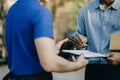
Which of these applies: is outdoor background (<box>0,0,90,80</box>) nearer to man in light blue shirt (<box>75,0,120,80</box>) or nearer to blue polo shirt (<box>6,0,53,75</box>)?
man in light blue shirt (<box>75,0,120,80</box>)

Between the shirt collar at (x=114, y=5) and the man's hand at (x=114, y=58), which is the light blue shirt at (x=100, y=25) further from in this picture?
the man's hand at (x=114, y=58)

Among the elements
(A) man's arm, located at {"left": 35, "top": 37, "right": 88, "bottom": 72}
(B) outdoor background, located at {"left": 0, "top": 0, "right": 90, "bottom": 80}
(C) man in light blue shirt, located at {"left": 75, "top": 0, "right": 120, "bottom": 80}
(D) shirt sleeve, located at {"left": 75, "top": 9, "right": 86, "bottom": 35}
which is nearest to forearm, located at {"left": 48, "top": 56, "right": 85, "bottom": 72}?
(A) man's arm, located at {"left": 35, "top": 37, "right": 88, "bottom": 72}

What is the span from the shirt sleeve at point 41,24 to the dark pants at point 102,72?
1.38m

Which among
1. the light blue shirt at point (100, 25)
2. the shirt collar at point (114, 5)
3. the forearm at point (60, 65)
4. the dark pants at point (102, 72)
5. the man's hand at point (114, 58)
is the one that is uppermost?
the shirt collar at point (114, 5)

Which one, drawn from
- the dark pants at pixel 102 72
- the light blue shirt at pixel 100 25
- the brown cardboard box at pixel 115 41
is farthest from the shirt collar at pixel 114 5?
the dark pants at pixel 102 72

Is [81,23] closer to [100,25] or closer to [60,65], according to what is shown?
[100,25]

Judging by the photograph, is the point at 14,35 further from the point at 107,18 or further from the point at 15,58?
the point at 107,18

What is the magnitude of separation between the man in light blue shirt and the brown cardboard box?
0.13 metres

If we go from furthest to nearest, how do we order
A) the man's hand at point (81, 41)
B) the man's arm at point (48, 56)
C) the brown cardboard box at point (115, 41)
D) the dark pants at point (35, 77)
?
the man's hand at point (81, 41)
the brown cardboard box at point (115, 41)
the dark pants at point (35, 77)
the man's arm at point (48, 56)

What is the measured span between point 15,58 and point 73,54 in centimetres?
59

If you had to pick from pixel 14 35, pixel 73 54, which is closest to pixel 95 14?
pixel 73 54

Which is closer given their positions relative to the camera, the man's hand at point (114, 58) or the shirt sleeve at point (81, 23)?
the man's hand at point (114, 58)

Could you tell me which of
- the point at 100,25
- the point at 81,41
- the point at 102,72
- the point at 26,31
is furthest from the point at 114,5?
the point at 26,31

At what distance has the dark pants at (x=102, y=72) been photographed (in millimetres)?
4629
